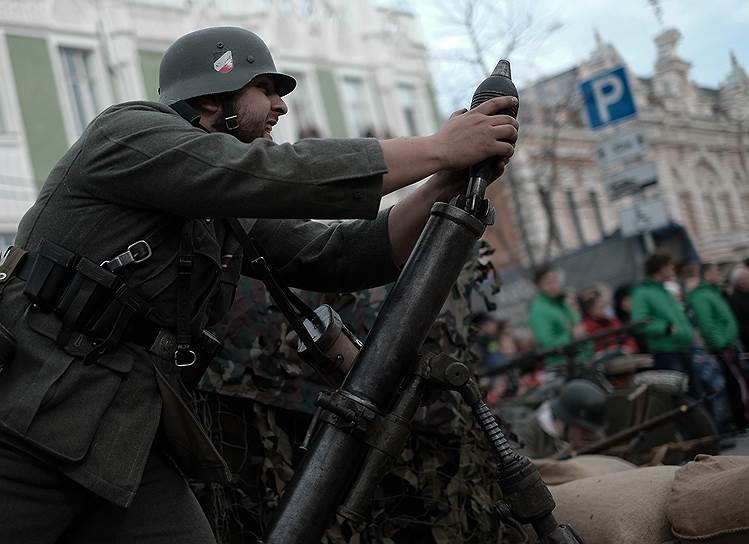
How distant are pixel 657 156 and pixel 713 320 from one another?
1127cm

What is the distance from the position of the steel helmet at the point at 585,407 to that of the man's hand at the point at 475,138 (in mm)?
4382

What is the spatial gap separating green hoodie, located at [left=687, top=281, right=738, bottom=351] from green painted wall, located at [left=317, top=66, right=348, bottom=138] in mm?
16231

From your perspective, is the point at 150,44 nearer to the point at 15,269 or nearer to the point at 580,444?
the point at 580,444

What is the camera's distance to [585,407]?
6.55 m

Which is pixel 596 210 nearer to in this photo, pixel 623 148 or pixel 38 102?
pixel 38 102

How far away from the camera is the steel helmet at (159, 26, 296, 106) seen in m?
2.70

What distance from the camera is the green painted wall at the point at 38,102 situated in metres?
18.0

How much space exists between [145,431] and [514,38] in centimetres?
1530

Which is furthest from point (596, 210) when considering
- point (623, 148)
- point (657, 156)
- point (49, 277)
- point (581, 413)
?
point (49, 277)

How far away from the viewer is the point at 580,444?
6.47 meters

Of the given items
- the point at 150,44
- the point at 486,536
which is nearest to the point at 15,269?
the point at 486,536

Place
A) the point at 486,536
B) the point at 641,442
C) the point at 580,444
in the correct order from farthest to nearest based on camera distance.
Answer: the point at 580,444 → the point at 641,442 → the point at 486,536

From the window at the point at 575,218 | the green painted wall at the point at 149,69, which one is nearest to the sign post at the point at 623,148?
the green painted wall at the point at 149,69

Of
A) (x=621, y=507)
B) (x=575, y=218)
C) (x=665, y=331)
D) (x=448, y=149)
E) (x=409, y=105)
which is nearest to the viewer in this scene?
(x=448, y=149)
